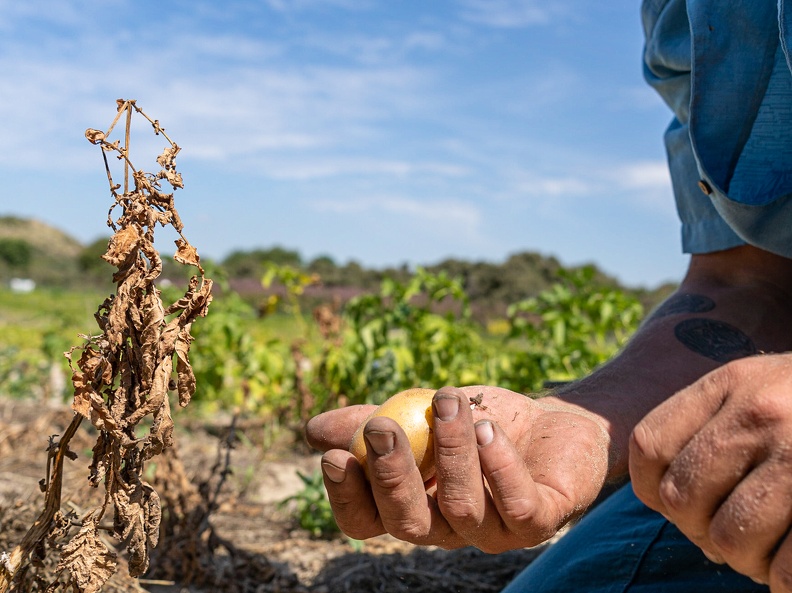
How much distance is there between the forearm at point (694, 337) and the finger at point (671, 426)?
526mm

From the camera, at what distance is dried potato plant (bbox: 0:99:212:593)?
1342 millimetres

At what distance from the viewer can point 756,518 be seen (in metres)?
1.00

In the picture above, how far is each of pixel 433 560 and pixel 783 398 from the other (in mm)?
1986

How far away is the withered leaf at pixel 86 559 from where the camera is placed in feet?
4.45

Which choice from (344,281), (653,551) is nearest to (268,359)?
(653,551)

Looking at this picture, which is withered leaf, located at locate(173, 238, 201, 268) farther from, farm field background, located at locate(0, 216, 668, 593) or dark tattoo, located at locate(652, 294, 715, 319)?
dark tattoo, located at locate(652, 294, 715, 319)

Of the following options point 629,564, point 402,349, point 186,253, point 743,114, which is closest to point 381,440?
point 186,253

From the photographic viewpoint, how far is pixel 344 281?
49.0 ft

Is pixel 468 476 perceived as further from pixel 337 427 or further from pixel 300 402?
pixel 300 402

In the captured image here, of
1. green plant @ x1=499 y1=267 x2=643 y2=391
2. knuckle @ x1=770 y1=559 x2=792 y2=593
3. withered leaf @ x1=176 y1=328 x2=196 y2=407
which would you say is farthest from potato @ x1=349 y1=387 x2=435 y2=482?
green plant @ x1=499 y1=267 x2=643 y2=391

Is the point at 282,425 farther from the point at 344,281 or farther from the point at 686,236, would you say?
the point at 344,281

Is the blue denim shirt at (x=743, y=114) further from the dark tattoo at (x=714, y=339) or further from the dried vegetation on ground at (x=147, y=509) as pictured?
the dried vegetation on ground at (x=147, y=509)

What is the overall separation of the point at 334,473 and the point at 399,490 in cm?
13

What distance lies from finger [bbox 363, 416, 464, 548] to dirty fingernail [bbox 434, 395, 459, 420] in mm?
75
